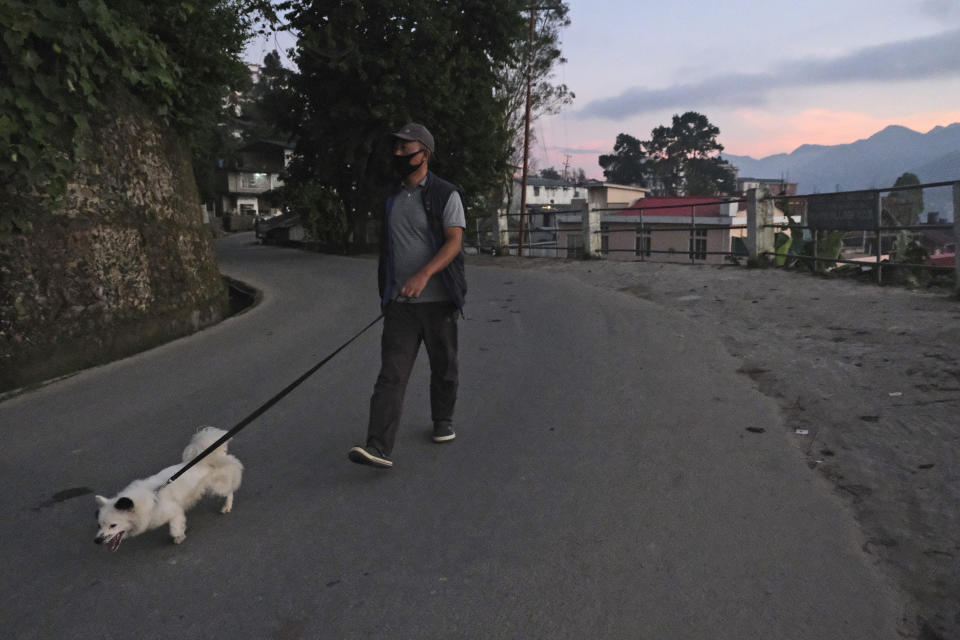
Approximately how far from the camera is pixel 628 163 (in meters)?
107

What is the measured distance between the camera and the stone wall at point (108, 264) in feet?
23.5

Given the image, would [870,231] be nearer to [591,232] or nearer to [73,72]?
[591,232]

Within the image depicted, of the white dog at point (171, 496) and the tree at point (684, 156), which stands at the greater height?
the tree at point (684, 156)

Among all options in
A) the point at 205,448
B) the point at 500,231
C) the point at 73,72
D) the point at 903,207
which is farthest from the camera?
the point at 500,231

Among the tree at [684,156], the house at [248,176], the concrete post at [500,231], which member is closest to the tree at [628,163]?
the tree at [684,156]

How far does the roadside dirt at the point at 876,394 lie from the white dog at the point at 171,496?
3139mm

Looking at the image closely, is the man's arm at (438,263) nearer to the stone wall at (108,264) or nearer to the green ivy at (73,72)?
the green ivy at (73,72)

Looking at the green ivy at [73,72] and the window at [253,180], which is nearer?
the green ivy at [73,72]

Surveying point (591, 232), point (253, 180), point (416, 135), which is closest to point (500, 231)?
point (591, 232)

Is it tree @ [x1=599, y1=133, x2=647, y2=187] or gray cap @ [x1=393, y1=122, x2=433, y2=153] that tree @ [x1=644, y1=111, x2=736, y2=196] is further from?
gray cap @ [x1=393, y1=122, x2=433, y2=153]

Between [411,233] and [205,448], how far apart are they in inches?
68.6

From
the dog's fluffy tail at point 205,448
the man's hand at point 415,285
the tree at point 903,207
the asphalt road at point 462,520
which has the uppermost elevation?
the tree at point 903,207

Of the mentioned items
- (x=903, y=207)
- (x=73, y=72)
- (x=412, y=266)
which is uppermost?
(x=73, y=72)

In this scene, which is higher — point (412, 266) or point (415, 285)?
point (412, 266)
